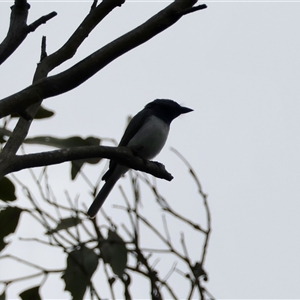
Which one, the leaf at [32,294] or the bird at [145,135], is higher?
the bird at [145,135]

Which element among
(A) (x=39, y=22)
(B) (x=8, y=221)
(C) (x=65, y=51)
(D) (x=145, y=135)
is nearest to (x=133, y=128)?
(D) (x=145, y=135)

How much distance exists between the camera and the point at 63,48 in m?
3.20

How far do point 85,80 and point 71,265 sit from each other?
1.37m

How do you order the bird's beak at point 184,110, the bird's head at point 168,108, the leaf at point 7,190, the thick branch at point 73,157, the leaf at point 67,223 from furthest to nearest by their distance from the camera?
1. the bird's beak at point 184,110
2. the bird's head at point 168,108
3. the leaf at point 67,223
4. the leaf at point 7,190
5. the thick branch at point 73,157

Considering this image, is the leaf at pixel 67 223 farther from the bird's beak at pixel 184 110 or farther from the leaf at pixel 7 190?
the bird's beak at pixel 184 110

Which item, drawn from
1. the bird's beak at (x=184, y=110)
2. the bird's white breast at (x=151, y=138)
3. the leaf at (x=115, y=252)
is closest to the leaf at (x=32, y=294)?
the leaf at (x=115, y=252)

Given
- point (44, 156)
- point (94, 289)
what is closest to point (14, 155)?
point (44, 156)

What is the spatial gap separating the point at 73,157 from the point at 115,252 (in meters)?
0.94

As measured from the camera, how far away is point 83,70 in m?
2.57

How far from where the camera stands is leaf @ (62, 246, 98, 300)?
3.50m

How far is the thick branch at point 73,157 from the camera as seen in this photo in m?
2.77

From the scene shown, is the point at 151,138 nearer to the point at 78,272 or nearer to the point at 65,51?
the point at 78,272

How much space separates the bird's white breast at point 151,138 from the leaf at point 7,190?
6.38 feet

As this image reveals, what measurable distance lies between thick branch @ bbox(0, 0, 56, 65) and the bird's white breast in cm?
230
